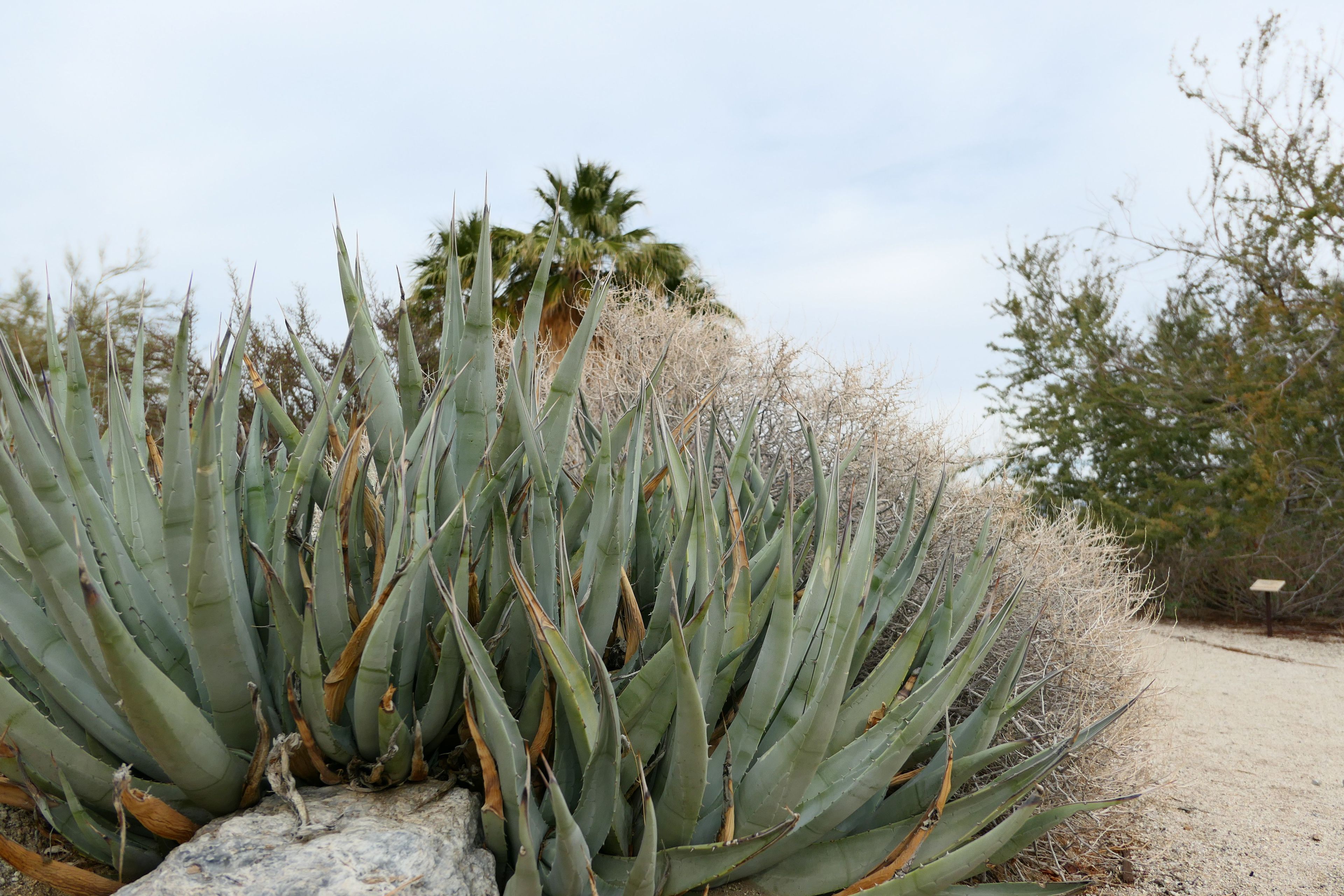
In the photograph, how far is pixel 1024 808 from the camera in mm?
1939

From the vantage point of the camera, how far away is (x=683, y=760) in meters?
1.76

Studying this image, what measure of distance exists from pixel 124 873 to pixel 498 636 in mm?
948

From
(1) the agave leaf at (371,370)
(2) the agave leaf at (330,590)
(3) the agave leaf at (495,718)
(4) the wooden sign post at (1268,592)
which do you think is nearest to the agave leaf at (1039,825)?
(3) the agave leaf at (495,718)

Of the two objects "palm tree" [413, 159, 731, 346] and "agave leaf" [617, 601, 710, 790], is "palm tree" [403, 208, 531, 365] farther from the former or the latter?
"agave leaf" [617, 601, 710, 790]

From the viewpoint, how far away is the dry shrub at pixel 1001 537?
150 inches

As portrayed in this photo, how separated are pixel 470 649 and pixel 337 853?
17.9 inches

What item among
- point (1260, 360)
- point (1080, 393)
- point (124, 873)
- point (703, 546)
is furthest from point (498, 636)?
point (1080, 393)

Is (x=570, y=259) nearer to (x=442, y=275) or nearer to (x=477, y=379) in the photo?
(x=442, y=275)

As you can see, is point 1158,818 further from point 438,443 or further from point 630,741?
point 438,443

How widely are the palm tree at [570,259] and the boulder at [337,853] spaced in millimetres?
14775

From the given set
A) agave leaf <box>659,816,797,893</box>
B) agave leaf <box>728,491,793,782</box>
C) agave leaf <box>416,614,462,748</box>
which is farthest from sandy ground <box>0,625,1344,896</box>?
agave leaf <box>416,614,462,748</box>

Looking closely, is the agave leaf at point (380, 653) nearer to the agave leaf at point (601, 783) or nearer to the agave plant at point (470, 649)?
the agave plant at point (470, 649)

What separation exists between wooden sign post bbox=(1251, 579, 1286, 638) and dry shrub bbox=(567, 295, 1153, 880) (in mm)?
4062

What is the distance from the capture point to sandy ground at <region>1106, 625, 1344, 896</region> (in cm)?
371
